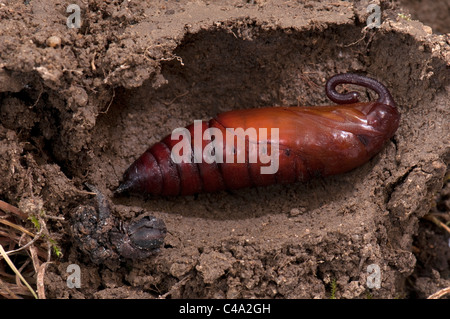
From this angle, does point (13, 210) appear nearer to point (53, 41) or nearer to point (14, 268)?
point (14, 268)

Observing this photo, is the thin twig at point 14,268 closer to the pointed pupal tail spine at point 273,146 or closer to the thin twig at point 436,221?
the pointed pupal tail spine at point 273,146

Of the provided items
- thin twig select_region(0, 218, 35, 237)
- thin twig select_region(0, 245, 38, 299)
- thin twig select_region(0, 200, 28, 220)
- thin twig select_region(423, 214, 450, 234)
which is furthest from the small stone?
thin twig select_region(423, 214, 450, 234)

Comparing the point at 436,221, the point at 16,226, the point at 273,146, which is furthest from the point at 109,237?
the point at 436,221

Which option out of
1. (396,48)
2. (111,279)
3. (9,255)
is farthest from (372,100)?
(9,255)

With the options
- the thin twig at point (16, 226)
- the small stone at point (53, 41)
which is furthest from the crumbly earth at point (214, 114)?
the thin twig at point (16, 226)

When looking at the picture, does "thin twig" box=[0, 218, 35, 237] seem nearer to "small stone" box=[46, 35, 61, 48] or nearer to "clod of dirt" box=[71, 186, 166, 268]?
"clod of dirt" box=[71, 186, 166, 268]
